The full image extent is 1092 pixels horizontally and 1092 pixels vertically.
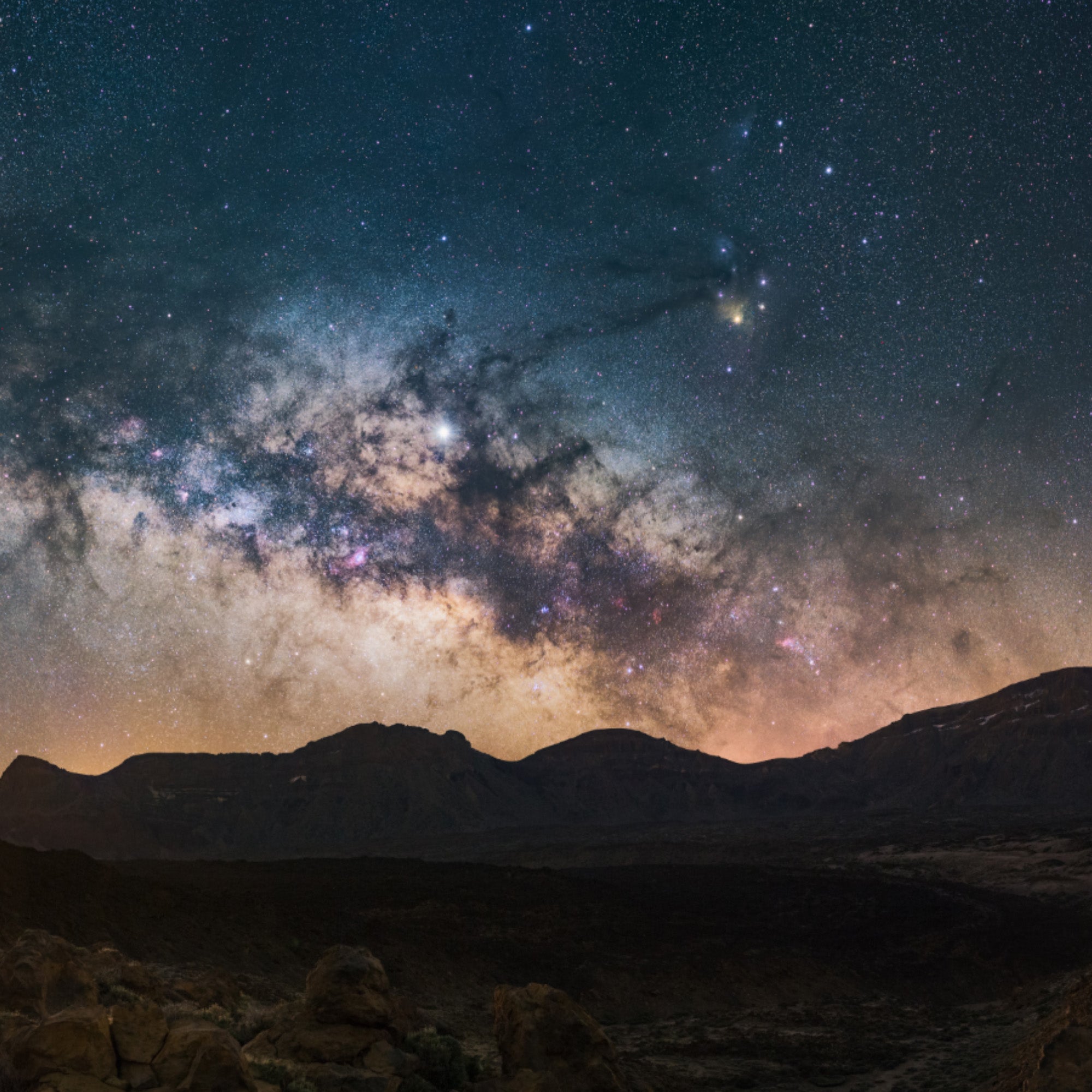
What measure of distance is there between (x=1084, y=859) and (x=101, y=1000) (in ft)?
167

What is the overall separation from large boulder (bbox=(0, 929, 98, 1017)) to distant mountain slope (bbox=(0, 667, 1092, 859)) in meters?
87.4

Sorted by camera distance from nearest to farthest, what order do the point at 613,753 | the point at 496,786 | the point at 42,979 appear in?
the point at 42,979
the point at 496,786
the point at 613,753

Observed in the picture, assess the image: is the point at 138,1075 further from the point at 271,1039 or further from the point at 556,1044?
the point at 556,1044

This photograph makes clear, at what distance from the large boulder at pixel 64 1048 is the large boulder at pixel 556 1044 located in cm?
535

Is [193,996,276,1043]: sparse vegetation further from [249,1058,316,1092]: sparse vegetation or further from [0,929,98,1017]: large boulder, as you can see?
[0,929,98,1017]: large boulder

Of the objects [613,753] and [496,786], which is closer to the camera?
[496,786]

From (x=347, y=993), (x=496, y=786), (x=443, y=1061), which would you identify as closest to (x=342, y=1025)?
(x=347, y=993)

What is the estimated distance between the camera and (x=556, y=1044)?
1148cm

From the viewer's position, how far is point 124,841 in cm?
10525

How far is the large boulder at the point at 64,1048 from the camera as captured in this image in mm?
7547

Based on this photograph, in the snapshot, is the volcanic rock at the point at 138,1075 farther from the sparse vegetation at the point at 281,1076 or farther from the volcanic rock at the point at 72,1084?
the sparse vegetation at the point at 281,1076

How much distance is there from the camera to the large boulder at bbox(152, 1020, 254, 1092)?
26.1 feet

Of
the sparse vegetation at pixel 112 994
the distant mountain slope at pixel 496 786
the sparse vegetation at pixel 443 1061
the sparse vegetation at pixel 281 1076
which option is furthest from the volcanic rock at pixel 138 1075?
the distant mountain slope at pixel 496 786

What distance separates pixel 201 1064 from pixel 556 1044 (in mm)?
5362
